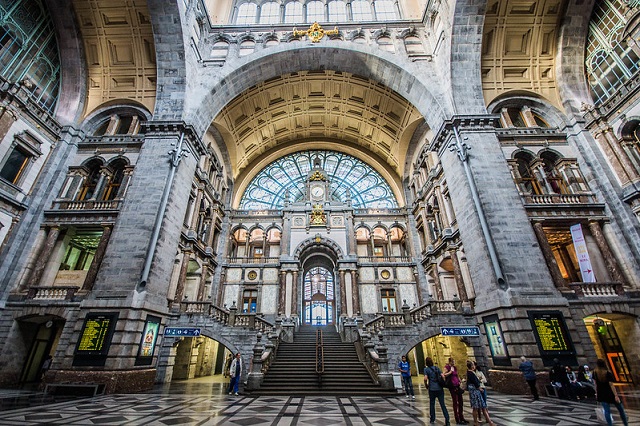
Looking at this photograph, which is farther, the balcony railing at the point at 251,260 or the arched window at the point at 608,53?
the balcony railing at the point at 251,260

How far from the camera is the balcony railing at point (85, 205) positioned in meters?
14.1

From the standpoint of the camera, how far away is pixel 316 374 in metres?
11.1

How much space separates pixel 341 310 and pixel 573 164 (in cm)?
1613

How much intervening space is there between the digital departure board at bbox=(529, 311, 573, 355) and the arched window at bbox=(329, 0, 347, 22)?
2301 centimetres

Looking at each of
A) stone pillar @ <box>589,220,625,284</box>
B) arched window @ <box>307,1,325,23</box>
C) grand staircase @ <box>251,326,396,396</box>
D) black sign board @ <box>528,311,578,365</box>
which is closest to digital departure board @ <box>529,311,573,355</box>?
black sign board @ <box>528,311,578,365</box>

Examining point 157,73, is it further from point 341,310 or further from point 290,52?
point 341,310

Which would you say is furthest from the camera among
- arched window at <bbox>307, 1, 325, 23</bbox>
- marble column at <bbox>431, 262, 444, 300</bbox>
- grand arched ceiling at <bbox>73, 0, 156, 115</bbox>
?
arched window at <bbox>307, 1, 325, 23</bbox>

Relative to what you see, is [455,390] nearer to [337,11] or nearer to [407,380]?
[407,380]

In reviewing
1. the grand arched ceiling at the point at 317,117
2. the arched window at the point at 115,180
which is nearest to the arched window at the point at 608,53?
the grand arched ceiling at the point at 317,117

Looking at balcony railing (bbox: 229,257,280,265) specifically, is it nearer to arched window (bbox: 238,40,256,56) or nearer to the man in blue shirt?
the man in blue shirt

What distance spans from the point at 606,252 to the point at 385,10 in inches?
858

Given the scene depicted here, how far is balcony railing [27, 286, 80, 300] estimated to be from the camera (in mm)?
12172

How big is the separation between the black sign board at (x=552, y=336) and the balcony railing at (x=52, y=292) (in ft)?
61.4

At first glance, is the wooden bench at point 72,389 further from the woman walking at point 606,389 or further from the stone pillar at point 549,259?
the stone pillar at point 549,259
